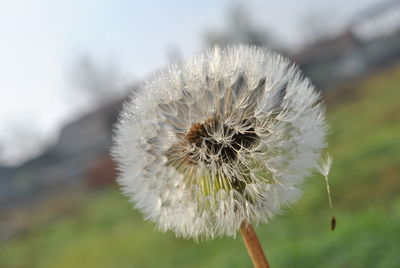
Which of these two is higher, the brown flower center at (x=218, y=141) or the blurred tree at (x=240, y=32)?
the blurred tree at (x=240, y=32)

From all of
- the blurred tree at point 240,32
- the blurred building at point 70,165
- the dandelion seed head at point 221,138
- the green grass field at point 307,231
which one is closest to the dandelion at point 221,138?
the dandelion seed head at point 221,138

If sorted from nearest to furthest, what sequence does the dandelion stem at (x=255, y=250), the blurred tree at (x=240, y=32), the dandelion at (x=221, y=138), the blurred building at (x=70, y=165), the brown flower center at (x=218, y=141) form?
the dandelion stem at (x=255, y=250), the dandelion at (x=221, y=138), the brown flower center at (x=218, y=141), the blurred building at (x=70, y=165), the blurred tree at (x=240, y=32)

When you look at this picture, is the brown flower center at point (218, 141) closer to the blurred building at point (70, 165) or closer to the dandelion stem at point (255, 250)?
the dandelion stem at point (255, 250)

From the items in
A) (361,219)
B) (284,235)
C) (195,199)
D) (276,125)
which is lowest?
(195,199)

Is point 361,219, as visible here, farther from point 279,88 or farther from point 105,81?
point 105,81

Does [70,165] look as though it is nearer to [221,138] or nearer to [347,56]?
[347,56]

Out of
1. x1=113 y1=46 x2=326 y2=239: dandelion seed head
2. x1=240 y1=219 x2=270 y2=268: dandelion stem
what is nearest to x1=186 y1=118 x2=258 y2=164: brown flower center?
x1=113 y1=46 x2=326 y2=239: dandelion seed head

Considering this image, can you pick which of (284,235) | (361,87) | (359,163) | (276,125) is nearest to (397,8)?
(361,87)

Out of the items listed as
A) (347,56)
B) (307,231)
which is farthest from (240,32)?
(307,231)
